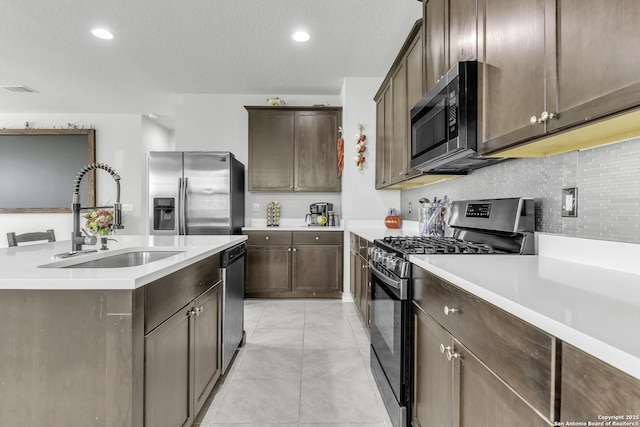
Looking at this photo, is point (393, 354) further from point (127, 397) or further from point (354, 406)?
point (127, 397)

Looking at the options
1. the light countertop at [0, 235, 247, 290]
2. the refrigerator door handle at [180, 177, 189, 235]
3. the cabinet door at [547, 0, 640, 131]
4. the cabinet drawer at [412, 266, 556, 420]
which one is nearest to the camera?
the cabinet drawer at [412, 266, 556, 420]

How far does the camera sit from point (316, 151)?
4.25m

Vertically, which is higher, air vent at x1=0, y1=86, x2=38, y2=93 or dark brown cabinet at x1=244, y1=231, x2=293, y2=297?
air vent at x1=0, y1=86, x2=38, y2=93

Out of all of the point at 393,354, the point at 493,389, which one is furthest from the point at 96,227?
the point at 493,389

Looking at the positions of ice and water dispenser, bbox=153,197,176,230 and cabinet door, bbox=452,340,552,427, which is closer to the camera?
cabinet door, bbox=452,340,552,427

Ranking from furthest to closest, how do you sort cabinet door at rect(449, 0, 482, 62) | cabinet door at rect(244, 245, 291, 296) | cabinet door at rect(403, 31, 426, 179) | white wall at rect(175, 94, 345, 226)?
white wall at rect(175, 94, 345, 226) < cabinet door at rect(244, 245, 291, 296) < cabinet door at rect(403, 31, 426, 179) < cabinet door at rect(449, 0, 482, 62)

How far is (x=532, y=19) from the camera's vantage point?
112 centimetres

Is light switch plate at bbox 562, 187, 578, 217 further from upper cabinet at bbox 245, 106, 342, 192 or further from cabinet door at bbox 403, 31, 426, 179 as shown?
upper cabinet at bbox 245, 106, 342, 192

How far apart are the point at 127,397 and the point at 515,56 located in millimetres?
1755

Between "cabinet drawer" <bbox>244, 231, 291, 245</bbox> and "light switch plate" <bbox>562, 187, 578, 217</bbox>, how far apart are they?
115 inches

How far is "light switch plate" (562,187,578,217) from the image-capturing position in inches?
52.3

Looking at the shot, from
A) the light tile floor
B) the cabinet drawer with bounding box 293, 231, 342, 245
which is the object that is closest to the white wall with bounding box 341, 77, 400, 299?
the cabinet drawer with bounding box 293, 231, 342, 245

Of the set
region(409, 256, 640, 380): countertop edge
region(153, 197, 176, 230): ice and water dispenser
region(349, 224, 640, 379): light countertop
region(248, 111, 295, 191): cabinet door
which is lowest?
region(409, 256, 640, 380): countertop edge

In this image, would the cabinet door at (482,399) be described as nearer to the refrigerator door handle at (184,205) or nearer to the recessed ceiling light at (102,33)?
the refrigerator door handle at (184,205)
